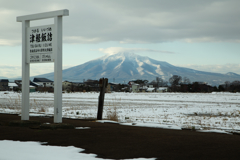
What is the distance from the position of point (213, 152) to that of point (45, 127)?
4.77 m

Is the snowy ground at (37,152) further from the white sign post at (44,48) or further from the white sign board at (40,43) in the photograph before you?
the white sign board at (40,43)

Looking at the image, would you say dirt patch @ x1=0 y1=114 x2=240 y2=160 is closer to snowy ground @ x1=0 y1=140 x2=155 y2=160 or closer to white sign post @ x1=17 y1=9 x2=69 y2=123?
snowy ground @ x1=0 y1=140 x2=155 y2=160

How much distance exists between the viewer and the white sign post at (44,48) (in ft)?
27.7

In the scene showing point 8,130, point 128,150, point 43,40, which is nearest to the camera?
point 128,150

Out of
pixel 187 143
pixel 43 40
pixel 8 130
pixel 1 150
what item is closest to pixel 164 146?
pixel 187 143

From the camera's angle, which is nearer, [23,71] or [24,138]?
[24,138]

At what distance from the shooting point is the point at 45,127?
769 centimetres

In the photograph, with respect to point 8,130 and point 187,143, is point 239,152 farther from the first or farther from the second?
point 8,130

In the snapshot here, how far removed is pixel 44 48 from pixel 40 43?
0.99 ft

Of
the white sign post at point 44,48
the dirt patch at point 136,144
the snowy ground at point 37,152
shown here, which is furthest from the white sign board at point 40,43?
the snowy ground at point 37,152

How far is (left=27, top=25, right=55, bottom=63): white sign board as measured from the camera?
8.62m

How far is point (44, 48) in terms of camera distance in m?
8.74

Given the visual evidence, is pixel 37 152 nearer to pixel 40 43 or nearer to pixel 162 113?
pixel 40 43

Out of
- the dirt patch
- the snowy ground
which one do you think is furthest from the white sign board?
the snowy ground
